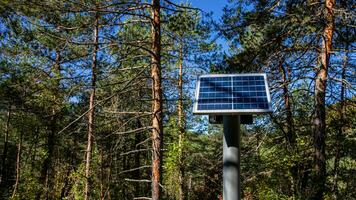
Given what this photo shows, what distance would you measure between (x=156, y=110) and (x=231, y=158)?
122 inches

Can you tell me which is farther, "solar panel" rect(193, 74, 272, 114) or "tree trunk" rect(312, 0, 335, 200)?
"tree trunk" rect(312, 0, 335, 200)

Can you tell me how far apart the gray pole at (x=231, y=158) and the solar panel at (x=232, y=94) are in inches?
4.8

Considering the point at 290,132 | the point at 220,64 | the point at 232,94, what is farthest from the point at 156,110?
the point at 290,132

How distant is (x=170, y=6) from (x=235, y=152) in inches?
165

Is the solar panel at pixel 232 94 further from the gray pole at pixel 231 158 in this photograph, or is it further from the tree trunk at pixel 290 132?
the tree trunk at pixel 290 132

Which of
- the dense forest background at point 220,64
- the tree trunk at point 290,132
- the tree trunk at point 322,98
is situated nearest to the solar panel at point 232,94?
the dense forest background at point 220,64

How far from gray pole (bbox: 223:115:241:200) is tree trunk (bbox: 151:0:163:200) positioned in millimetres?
2908

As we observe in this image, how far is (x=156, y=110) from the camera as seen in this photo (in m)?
5.55

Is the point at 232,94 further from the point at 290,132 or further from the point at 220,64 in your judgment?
the point at 290,132

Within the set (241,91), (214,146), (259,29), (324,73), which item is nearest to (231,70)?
(259,29)

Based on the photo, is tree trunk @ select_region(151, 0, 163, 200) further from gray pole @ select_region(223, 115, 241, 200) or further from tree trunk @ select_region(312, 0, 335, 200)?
tree trunk @ select_region(312, 0, 335, 200)

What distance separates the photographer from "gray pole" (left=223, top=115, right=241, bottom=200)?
2520 mm

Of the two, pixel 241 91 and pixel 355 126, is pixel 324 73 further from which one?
pixel 241 91

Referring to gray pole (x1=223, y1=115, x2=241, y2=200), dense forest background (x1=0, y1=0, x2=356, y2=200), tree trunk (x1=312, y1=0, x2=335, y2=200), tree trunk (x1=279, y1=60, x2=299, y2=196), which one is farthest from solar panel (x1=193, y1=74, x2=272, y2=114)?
tree trunk (x1=279, y1=60, x2=299, y2=196)
